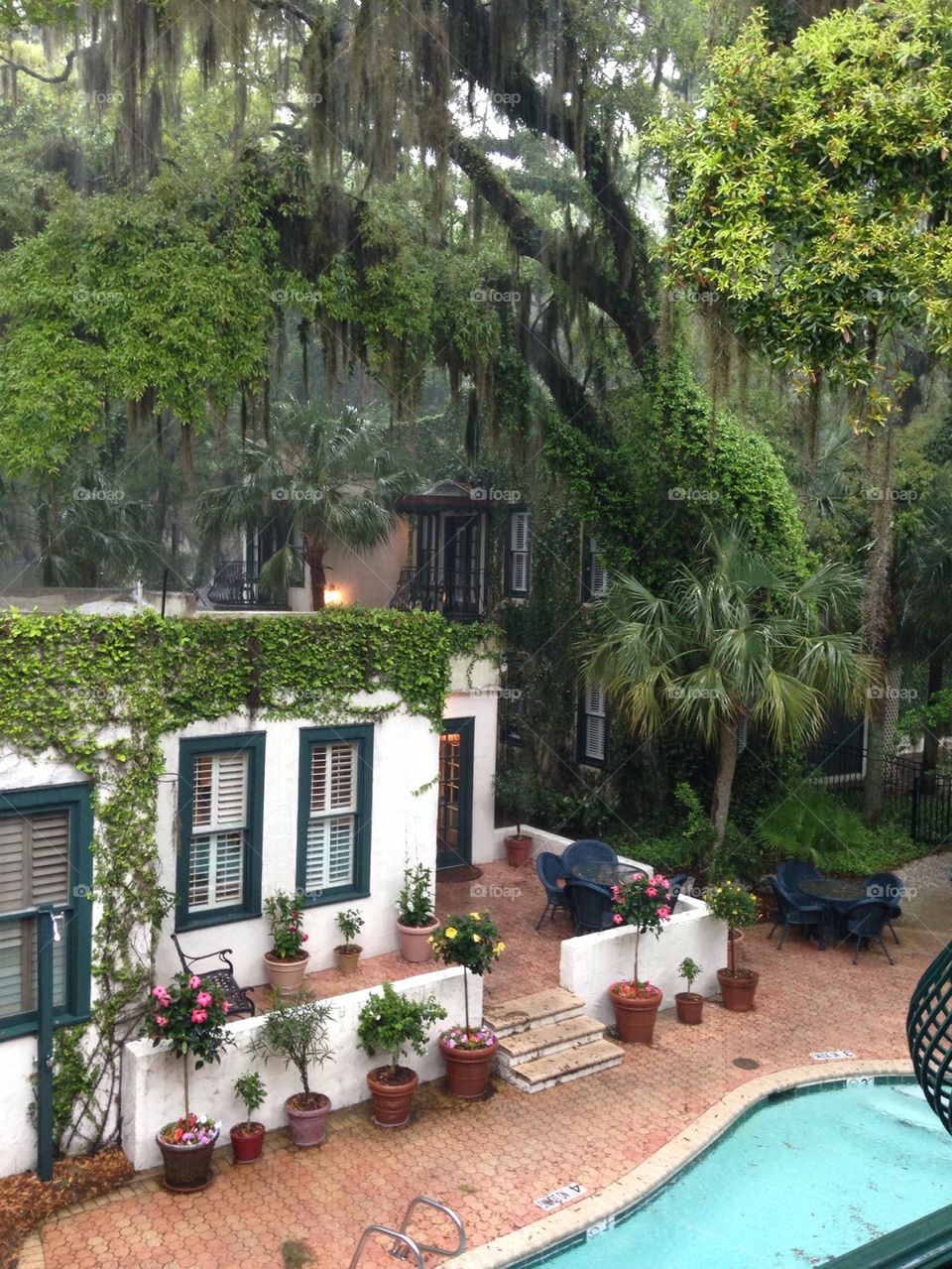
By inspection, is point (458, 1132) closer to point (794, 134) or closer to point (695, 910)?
point (695, 910)

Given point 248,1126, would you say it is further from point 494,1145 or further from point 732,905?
point 732,905

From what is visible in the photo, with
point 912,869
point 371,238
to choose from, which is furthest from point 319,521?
point 912,869

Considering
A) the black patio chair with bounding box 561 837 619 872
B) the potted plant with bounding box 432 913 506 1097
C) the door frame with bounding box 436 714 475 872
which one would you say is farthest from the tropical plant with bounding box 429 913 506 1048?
the door frame with bounding box 436 714 475 872

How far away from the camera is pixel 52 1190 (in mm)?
7910

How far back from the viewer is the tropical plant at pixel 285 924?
34.4 feet

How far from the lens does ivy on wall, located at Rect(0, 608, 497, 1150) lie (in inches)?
328

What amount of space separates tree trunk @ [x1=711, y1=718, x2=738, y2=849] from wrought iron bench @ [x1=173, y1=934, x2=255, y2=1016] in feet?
23.8

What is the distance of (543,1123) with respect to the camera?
30.7 ft

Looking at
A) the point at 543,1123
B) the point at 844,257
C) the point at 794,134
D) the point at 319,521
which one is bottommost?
the point at 543,1123

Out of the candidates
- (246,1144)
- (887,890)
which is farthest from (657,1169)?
(887,890)

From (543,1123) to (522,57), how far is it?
14317 mm

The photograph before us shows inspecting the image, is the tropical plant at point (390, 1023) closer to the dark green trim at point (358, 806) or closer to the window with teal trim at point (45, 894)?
the dark green trim at point (358, 806)

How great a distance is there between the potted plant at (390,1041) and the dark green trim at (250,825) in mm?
1899

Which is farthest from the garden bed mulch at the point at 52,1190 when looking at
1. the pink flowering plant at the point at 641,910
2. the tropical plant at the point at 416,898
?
the pink flowering plant at the point at 641,910
